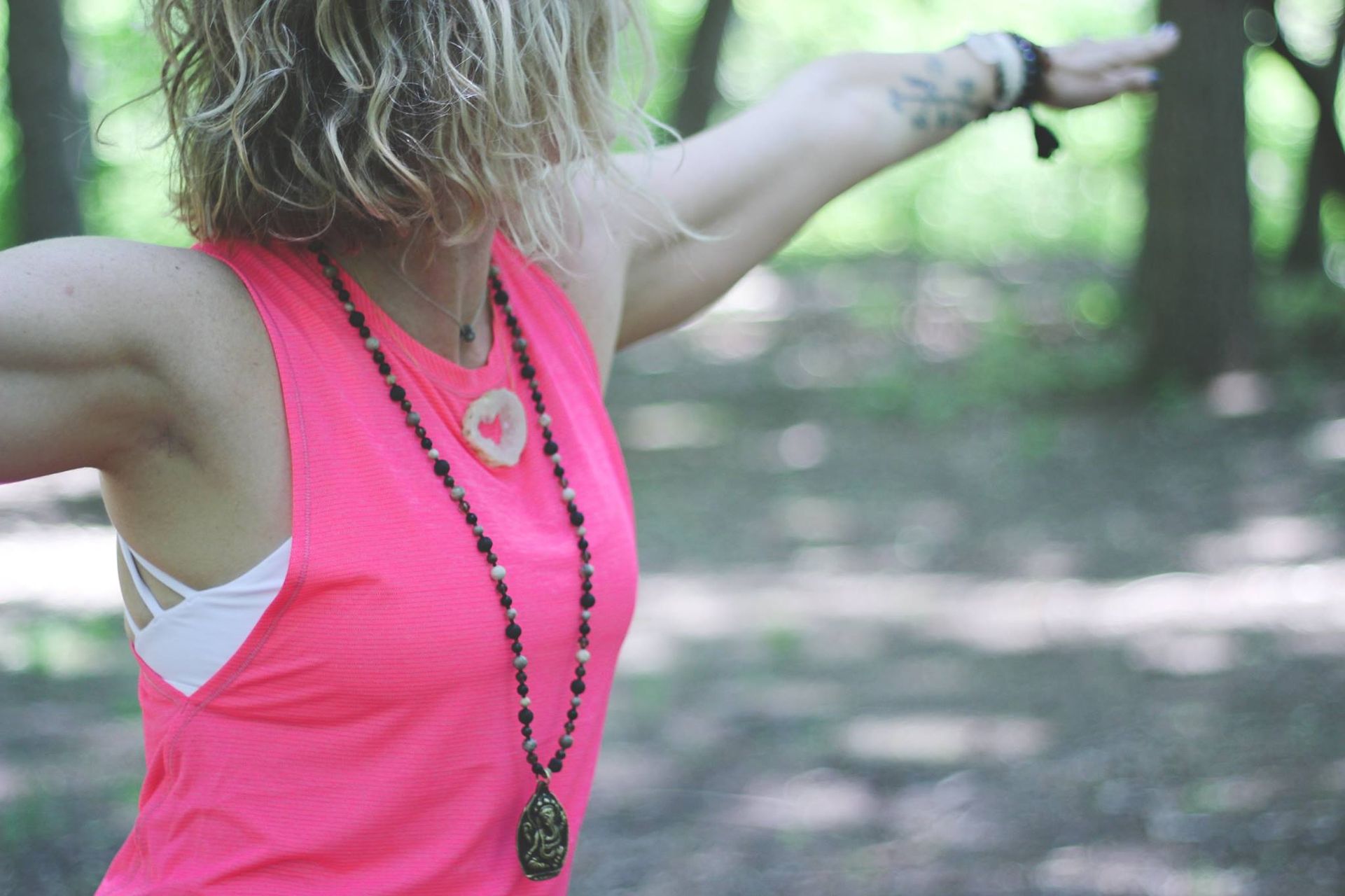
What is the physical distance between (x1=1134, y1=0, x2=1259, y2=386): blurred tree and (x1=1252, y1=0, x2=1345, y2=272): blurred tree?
13.6 inches

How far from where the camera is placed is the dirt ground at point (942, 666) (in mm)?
3664

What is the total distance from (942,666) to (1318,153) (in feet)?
18.0

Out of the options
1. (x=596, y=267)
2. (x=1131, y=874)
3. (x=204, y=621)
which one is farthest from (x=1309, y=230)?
(x=204, y=621)

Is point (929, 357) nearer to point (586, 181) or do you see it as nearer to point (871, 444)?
point (871, 444)

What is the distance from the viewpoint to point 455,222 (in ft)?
4.92

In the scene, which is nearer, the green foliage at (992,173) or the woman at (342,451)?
the woman at (342,451)

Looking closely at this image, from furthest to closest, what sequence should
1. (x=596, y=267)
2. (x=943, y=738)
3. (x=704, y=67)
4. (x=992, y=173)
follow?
(x=992, y=173)
(x=704, y=67)
(x=943, y=738)
(x=596, y=267)

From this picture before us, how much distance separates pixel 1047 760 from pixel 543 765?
2955 mm

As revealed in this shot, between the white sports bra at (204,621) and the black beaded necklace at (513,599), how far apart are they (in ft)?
0.68

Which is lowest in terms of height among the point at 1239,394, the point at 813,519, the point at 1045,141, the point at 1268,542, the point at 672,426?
the point at 672,426

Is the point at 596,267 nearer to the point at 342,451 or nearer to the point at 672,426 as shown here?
→ the point at 342,451

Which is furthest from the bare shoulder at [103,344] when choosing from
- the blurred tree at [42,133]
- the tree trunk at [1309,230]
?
the tree trunk at [1309,230]

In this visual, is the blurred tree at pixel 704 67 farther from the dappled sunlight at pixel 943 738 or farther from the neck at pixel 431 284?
→ the neck at pixel 431 284

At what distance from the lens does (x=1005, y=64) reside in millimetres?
2283
